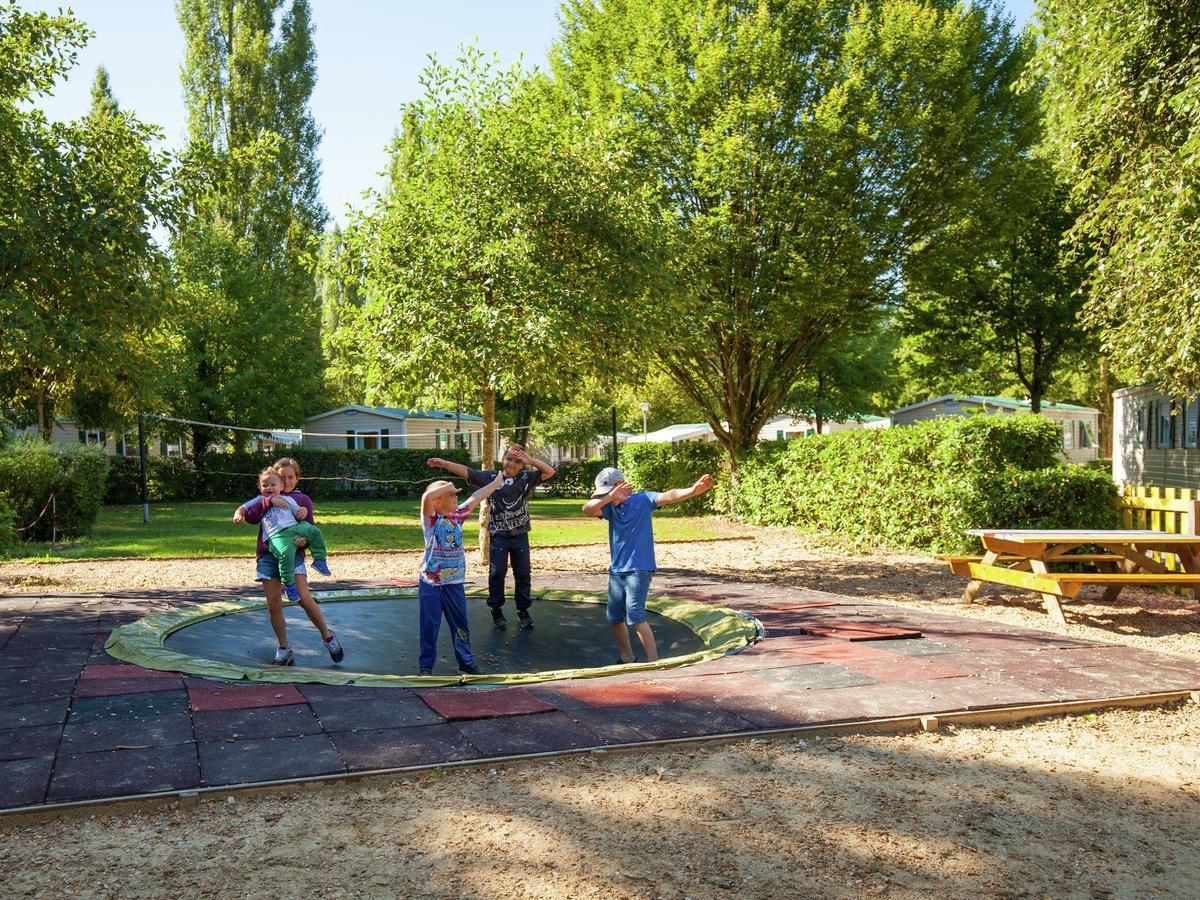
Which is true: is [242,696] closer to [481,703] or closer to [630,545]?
[481,703]

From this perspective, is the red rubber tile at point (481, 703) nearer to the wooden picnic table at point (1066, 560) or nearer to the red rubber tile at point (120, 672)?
the red rubber tile at point (120, 672)

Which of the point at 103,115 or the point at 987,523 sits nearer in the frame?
the point at 103,115

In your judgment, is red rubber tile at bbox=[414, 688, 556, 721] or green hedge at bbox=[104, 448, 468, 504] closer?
red rubber tile at bbox=[414, 688, 556, 721]

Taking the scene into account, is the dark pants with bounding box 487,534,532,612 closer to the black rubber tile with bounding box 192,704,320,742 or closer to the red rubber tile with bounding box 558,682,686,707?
the red rubber tile with bounding box 558,682,686,707

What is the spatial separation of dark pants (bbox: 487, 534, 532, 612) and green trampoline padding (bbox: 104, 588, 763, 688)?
24 cm

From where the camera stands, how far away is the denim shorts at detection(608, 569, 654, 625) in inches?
274

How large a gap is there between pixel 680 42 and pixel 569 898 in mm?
18588

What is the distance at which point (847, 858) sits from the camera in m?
3.28

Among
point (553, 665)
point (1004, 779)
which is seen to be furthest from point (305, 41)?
point (1004, 779)

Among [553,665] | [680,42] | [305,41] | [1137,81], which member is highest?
[305,41]

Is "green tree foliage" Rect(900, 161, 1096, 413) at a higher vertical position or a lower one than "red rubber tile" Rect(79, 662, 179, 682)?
higher

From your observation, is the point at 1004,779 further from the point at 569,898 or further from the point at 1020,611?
the point at 1020,611


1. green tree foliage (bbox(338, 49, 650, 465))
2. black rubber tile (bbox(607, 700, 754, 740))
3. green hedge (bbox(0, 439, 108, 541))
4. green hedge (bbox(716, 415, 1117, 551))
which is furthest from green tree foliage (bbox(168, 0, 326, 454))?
black rubber tile (bbox(607, 700, 754, 740))

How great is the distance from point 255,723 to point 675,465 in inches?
821
